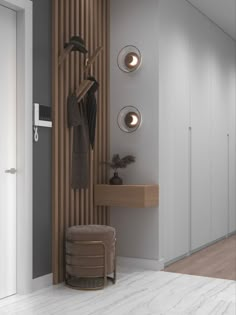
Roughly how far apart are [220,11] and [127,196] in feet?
9.24

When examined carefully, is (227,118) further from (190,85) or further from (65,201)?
(65,201)

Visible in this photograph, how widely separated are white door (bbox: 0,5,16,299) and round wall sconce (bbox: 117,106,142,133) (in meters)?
1.41

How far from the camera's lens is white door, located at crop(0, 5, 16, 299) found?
4.00m

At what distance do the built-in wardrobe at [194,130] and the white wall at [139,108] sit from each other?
0.10 m

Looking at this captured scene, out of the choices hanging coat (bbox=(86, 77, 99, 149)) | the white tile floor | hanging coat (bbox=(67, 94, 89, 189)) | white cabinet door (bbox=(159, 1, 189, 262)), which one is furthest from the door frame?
white cabinet door (bbox=(159, 1, 189, 262))

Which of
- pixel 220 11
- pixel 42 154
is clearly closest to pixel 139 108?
pixel 42 154

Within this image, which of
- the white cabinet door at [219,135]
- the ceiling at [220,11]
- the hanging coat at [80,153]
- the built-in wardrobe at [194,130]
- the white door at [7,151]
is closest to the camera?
the white door at [7,151]

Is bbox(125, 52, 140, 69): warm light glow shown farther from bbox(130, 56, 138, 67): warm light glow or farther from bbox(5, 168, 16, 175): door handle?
bbox(5, 168, 16, 175): door handle

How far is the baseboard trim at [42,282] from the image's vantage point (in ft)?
13.8

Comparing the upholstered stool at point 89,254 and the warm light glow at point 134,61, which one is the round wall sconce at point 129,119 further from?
the upholstered stool at point 89,254

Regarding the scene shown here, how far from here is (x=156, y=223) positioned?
5.03m

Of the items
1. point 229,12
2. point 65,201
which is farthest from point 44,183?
point 229,12

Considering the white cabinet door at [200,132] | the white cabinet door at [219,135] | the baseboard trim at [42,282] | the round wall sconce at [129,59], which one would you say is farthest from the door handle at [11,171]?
the white cabinet door at [219,135]

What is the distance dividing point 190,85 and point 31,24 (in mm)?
2358
